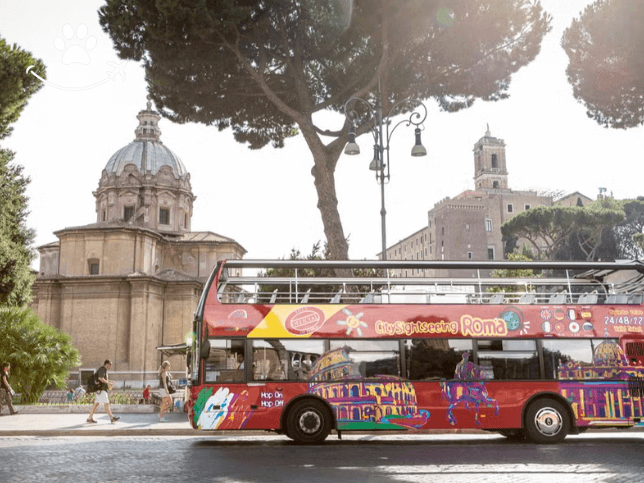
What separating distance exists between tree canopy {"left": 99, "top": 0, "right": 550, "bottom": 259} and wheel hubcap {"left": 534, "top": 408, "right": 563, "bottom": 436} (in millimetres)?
7906

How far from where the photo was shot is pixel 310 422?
1068 cm

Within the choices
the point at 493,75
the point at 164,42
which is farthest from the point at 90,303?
the point at 493,75

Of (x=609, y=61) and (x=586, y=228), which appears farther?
(x=586, y=228)

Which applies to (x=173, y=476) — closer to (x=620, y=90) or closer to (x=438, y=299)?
(x=438, y=299)

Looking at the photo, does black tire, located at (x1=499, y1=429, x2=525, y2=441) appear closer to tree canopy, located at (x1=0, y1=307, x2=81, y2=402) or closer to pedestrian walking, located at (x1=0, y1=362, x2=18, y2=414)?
pedestrian walking, located at (x1=0, y1=362, x2=18, y2=414)

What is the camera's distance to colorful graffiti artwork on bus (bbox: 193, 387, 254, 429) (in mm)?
10547

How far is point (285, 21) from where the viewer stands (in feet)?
61.0

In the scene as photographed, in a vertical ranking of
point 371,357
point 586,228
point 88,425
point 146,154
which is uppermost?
point 146,154

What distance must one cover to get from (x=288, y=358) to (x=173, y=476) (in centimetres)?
402

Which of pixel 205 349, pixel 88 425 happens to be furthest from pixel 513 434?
pixel 88 425

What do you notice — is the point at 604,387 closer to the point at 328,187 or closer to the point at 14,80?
the point at 328,187

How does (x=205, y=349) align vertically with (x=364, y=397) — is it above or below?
above

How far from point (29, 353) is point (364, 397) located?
46.3ft

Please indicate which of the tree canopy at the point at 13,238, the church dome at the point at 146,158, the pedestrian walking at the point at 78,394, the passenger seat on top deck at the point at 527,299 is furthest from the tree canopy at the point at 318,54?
the church dome at the point at 146,158
